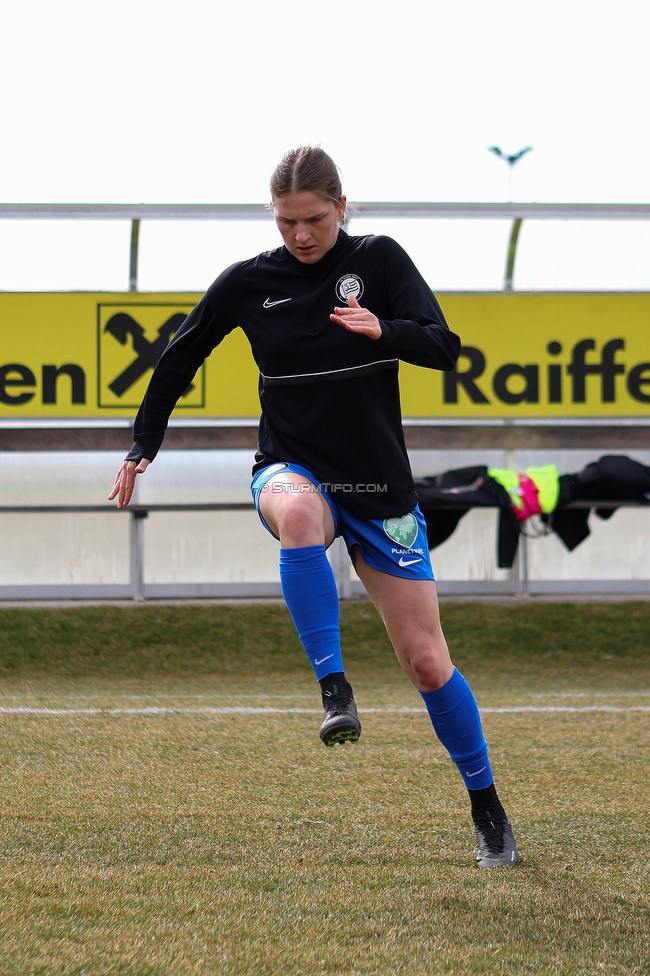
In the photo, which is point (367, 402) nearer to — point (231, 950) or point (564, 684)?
point (231, 950)

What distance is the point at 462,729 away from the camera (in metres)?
2.80

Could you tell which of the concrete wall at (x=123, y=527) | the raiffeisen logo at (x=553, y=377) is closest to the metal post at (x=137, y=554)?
the concrete wall at (x=123, y=527)

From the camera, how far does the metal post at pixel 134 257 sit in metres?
8.13

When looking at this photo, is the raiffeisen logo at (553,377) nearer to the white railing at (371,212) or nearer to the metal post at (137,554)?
the white railing at (371,212)

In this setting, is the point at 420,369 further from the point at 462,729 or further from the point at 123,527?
the point at 462,729

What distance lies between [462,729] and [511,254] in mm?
6231

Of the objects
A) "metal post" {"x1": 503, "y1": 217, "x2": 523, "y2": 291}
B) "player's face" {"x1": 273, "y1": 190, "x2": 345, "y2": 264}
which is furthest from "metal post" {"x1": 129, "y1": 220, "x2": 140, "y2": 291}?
"player's face" {"x1": 273, "y1": 190, "x2": 345, "y2": 264}

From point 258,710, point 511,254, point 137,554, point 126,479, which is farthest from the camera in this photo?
point 511,254

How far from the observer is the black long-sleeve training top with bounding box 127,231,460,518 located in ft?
8.83

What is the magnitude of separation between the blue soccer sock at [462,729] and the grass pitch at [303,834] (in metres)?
0.22

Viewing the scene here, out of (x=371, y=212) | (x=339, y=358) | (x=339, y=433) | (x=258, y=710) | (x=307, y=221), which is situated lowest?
(x=258, y=710)

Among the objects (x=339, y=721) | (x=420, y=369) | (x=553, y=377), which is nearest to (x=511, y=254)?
(x=553, y=377)

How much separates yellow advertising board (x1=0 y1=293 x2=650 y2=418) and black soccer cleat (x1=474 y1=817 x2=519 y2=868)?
547 cm

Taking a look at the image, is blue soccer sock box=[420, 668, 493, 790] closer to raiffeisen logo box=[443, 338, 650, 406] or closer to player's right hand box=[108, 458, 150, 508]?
player's right hand box=[108, 458, 150, 508]
